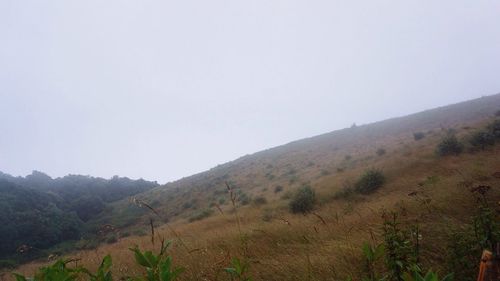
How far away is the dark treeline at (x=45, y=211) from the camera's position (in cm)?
2361

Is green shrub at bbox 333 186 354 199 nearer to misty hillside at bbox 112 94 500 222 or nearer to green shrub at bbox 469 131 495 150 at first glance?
green shrub at bbox 469 131 495 150

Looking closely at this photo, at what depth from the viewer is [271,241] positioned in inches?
227

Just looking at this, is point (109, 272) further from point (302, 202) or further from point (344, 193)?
point (344, 193)

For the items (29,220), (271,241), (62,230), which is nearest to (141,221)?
(62,230)

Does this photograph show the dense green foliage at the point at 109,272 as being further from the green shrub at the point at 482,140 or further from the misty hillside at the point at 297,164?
the misty hillside at the point at 297,164

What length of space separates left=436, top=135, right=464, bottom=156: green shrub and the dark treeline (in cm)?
2090

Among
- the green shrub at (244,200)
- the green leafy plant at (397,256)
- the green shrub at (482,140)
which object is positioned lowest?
the green shrub at (244,200)

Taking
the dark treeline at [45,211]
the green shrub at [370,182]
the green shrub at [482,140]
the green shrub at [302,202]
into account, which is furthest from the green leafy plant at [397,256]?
the dark treeline at [45,211]

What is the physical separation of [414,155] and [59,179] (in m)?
46.8

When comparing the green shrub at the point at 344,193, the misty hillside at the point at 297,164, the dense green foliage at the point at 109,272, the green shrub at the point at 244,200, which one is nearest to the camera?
the dense green foliage at the point at 109,272

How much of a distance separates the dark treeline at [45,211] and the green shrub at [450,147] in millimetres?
20899

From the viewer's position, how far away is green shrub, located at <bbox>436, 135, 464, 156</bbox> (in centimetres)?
1418

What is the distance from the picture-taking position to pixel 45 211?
2778 cm

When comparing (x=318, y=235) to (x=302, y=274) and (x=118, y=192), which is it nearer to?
(x=302, y=274)
